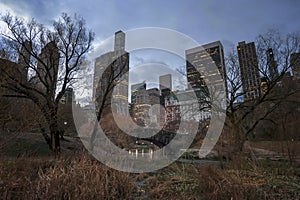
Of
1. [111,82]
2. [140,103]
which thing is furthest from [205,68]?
[111,82]

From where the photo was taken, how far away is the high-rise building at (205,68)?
15320mm

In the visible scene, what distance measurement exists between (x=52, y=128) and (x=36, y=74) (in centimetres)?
469

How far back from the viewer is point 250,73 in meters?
16.7

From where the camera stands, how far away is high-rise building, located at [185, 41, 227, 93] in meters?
15.3

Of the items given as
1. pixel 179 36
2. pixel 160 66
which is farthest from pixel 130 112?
pixel 179 36

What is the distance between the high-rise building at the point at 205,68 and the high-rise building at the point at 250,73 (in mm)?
1505

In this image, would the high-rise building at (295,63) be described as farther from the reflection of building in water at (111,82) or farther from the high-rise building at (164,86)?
the reflection of building in water at (111,82)

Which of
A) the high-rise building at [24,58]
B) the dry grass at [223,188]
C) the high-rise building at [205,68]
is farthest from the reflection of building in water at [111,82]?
the dry grass at [223,188]

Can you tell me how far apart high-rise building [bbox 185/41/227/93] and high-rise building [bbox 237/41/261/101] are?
1505 mm

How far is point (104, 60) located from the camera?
16562mm

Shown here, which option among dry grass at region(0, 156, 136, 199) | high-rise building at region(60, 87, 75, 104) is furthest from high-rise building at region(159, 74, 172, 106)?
high-rise building at region(60, 87, 75, 104)

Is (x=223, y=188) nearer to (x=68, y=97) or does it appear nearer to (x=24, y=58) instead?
(x=24, y=58)

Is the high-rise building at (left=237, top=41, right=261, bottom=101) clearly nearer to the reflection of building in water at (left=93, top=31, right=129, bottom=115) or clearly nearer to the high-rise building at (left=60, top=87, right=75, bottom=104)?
the reflection of building in water at (left=93, top=31, right=129, bottom=115)

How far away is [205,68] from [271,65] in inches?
197
